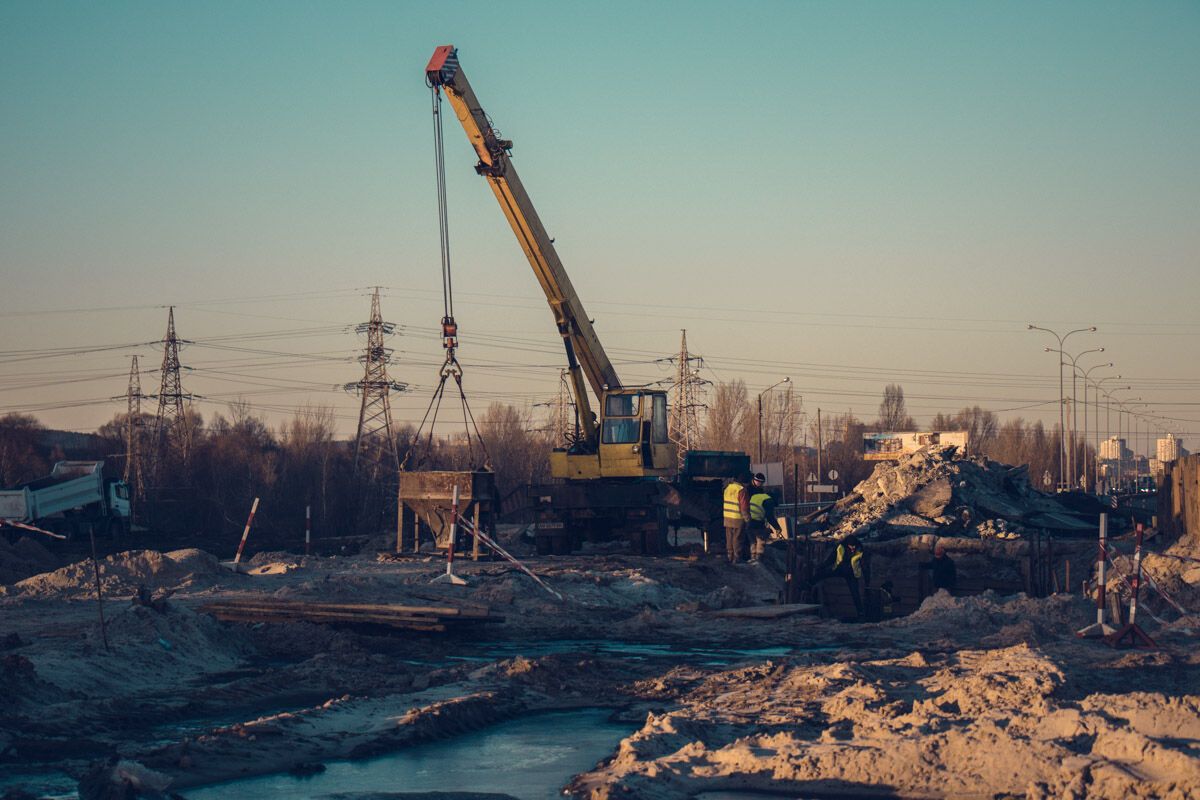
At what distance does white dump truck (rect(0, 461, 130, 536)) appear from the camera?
32.0 meters

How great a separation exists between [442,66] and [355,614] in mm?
10594

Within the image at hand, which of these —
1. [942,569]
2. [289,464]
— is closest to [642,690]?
[942,569]

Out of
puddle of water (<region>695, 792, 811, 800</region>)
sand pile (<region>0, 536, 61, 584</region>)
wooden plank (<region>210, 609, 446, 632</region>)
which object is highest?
wooden plank (<region>210, 609, 446, 632</region>)

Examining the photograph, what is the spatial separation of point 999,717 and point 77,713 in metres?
6.99

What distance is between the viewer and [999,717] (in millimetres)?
8734

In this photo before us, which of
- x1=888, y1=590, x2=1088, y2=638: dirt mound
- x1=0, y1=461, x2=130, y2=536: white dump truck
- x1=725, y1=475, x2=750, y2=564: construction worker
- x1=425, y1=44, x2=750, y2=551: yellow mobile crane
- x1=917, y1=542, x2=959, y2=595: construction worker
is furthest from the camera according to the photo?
x1=0, y1=461, x2=130, y2=536: white dump truck

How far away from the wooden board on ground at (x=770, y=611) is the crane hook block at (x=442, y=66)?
10.5 meters

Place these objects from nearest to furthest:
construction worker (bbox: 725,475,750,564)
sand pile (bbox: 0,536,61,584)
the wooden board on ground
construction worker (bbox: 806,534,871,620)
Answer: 1. the wooden board on ground
2. construction worker (bbox: 806,534,871,620)
3. construction worker (bbox: 725,475,750,564)
4. sand pile (bbox: 0,536,61,584)

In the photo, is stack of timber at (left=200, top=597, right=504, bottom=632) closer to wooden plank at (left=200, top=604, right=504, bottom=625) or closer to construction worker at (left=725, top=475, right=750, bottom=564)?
wooden plank at (left=200, top=604, right=504, bottom=625)

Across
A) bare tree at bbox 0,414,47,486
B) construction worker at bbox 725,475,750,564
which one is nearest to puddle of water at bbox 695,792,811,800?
construction worker at bbox 725,475,750,564

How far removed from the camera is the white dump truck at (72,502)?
3195 cm

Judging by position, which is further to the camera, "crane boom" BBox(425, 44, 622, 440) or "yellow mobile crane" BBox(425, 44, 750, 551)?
"yellow mobile crane" BBox(425, 44, 750, 551)

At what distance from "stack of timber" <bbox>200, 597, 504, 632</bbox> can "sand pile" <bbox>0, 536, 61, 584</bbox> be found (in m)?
10.9

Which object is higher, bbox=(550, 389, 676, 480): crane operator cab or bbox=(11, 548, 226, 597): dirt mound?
bbox=(550, 389, 676, 480): crane operator cab
